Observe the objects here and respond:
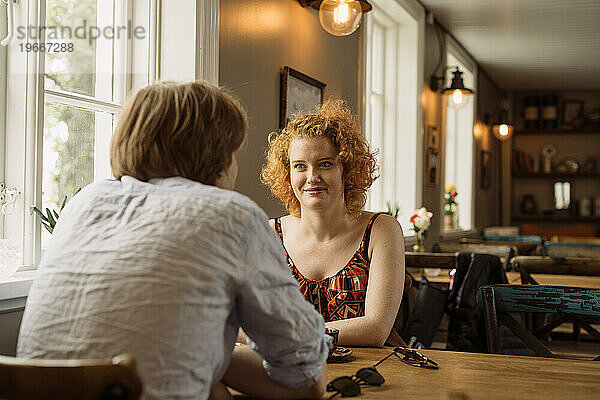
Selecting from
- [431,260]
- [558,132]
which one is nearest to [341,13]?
[431,260]

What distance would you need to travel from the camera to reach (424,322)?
10.7 ft

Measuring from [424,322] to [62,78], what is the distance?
77.3 inches

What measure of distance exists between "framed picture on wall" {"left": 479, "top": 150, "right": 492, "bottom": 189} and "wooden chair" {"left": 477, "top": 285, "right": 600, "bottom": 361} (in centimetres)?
657

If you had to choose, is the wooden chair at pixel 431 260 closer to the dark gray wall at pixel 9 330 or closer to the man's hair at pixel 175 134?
the dark gray wall at pixel 9 330

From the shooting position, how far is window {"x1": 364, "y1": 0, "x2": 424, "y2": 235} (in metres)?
5.72

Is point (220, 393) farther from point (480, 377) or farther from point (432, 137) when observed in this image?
point (432, 137)

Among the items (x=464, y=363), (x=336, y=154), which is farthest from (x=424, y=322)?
(x=464, y=363)

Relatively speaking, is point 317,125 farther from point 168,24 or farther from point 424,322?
point 424,322

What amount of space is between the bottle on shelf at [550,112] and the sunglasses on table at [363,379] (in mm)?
8868

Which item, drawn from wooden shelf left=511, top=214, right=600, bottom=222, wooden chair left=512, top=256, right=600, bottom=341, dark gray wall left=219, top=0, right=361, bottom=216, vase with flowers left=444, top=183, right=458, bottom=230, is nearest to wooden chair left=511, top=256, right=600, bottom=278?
wooden chair left=512, top=256, right=600, bottom=341

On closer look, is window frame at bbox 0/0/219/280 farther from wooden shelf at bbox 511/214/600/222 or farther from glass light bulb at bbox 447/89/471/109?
wooden shelf at bbox 511/214/600/222

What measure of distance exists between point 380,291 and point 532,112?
28.0 ft

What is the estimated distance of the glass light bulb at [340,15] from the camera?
11.2 ft

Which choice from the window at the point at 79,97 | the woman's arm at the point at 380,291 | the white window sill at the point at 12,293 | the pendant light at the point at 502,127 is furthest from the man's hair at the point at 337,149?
the pendant light at the point at 502,127
